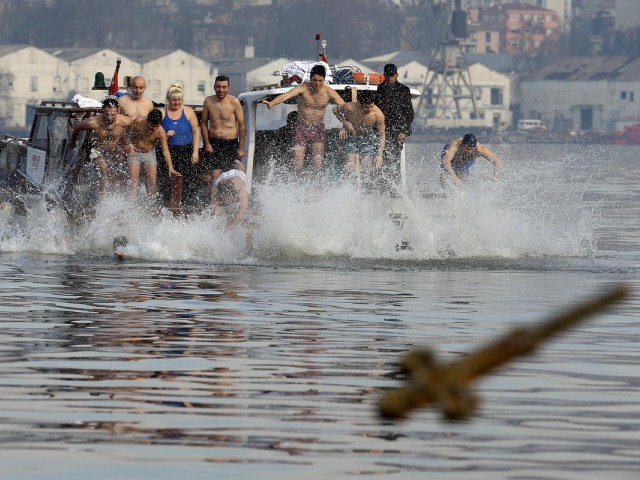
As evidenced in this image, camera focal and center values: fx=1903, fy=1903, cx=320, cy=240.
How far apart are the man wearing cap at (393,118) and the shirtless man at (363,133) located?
0.34m

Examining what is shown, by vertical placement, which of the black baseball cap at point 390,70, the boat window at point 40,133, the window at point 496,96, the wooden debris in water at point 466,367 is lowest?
the wooden debris in water at point 466,367

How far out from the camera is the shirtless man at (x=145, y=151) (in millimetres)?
19891

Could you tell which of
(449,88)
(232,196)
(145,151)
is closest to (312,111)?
(232,196)

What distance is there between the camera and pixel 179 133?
20.2m

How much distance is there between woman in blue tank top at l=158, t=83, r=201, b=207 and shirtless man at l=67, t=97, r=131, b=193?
46 centimetres

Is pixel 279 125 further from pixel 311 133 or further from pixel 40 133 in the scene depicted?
pixel 40 133

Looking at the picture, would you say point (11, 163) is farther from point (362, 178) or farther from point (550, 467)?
point (550, 467)

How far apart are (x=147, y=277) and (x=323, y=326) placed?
13.9ft

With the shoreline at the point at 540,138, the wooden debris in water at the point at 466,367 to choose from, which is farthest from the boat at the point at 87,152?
the shoreline at the point at 540,138

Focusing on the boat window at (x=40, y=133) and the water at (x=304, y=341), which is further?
the boat window at (x=40, y=133)

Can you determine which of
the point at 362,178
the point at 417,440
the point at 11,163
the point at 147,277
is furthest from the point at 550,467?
the point at 11,163

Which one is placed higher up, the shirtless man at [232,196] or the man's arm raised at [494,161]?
the man's arm raised at [494,161]

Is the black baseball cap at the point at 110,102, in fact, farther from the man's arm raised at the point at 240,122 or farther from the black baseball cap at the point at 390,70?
the black baseball cap at the point at 390,70

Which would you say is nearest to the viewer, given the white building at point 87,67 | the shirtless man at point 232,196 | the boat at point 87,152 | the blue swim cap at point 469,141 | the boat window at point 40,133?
the shirtless man at point 232,196
